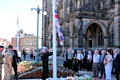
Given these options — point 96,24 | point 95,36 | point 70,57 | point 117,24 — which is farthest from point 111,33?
point 70,57

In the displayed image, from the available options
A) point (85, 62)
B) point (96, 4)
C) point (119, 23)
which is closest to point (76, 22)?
point (119, 23)

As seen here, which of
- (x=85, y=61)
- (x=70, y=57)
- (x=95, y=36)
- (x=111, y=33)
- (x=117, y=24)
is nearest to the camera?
(x=70, y=57)

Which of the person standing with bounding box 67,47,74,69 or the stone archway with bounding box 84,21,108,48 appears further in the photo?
the stone archway with bounding box 84,21,108,48

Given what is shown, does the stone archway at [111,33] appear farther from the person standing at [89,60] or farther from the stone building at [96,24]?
the person standing at [89,60]

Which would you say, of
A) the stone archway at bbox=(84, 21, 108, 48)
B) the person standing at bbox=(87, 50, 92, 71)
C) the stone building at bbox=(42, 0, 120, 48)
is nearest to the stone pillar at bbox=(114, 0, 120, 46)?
the stone building at bbox=(42, 0, 120, 48)

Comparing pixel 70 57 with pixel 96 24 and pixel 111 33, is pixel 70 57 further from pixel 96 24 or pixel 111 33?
pixel 96 24

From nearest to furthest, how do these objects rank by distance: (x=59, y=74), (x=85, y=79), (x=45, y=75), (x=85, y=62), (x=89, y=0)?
1. (x=85, y=79)
2. (x=45, y=75)
3. (x=59, y=74)
4. (x=85, y=62)
5. (x=89, y=0)

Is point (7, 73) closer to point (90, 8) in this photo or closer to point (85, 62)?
point (85, 62)

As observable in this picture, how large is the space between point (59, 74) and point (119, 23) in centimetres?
1681

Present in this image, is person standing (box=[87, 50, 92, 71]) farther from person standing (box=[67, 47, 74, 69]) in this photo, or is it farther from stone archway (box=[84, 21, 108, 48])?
stone archway (box=[84, 21, 108, 48])

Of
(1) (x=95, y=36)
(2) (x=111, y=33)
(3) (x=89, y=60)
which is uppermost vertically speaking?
(2) (x=111, y=33)

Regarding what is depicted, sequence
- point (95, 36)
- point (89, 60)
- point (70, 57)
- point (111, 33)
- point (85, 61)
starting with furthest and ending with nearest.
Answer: point (95, 36), point (111, 33), point (85, 61), point (70, 57), point (89, 60)

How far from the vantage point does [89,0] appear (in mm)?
37531

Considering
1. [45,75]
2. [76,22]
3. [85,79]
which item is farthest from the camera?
[76,22]
